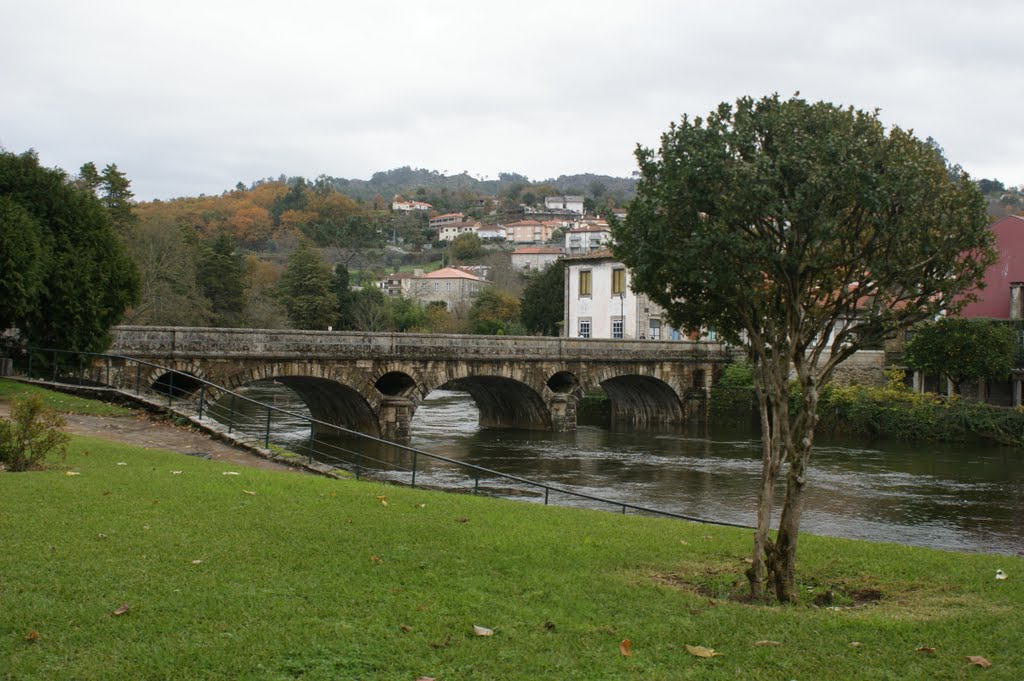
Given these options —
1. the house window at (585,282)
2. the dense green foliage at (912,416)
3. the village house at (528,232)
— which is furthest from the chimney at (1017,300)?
the village house at (528,232)

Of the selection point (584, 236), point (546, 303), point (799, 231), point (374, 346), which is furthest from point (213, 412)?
point (584, 236)

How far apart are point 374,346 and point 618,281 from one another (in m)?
22.0

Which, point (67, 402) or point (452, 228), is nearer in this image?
point (67, 402)

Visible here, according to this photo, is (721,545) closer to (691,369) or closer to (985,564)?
(985,564)

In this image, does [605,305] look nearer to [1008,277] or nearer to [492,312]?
[1008,277]

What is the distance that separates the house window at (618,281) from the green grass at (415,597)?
3907 cm

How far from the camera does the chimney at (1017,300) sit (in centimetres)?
3947

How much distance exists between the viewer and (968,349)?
35.7m

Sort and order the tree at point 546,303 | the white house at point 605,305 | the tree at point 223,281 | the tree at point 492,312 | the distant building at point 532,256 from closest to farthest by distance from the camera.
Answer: the white house at point 605,305
the tree at point 223,281
the tree at point 546,303
the tree at point 492,312
the distant building at point 532,256

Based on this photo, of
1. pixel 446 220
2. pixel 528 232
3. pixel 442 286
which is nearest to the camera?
pixel 442 286

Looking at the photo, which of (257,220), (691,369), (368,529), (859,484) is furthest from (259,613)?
(257,220)

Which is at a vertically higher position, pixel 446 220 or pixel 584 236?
pixel 446 220

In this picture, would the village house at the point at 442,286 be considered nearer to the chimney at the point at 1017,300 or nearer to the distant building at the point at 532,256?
the distant building at the point at 532,256

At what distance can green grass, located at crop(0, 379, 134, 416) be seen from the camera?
1867 centimetres
